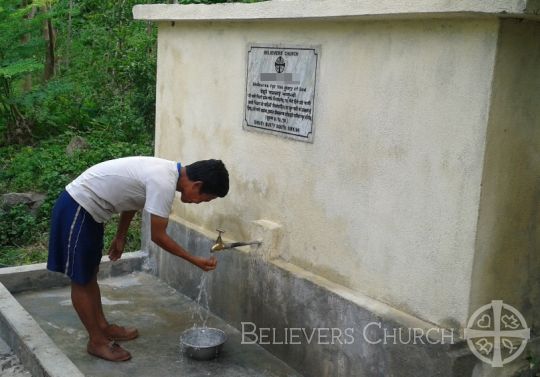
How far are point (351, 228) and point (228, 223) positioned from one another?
1576mm

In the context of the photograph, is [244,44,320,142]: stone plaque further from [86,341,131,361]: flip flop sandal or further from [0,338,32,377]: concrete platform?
[0,338,32,377]: concrete platform

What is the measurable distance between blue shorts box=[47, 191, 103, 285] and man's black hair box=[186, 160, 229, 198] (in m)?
0.83

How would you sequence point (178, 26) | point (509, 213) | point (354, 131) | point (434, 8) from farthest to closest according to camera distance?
point (178, 26) → point (354, 131) → point (509, 213) → point (434, 8)

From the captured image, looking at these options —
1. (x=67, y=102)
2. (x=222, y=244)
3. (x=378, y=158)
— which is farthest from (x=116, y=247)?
(x=67, y=102)

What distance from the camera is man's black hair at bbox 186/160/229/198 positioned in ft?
14.8

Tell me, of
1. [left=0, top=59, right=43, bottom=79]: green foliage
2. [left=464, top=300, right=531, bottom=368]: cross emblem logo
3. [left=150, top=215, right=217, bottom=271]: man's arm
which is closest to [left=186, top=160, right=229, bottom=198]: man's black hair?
[left=150, top=215, right=217, bottom=271]: man's arm

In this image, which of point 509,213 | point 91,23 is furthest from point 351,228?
point 91,23

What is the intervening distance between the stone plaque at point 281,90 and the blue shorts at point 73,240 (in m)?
1.51

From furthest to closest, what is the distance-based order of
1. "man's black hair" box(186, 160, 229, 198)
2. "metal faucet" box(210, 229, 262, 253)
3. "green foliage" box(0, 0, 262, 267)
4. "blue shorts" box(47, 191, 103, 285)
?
"green foliage" box(0, 0, 262, 267), "metal faucet" box(210, 229, 262, 253), "blue shorts" box(47, 191, 103, 285), "man's black hair" box(186, 160, 229, 198)

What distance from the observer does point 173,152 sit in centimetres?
638

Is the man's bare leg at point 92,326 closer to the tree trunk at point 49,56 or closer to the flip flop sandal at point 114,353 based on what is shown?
the flip flop sandal at point 114,353

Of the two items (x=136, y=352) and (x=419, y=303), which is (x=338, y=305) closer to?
(x=419, y=303)

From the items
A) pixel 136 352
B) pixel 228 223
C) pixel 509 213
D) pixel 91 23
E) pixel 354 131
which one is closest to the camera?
pixel 509 213

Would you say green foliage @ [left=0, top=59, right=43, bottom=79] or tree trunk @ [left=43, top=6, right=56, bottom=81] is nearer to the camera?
green foliage @ [left=0, top=59, right=43, bottom=79]
